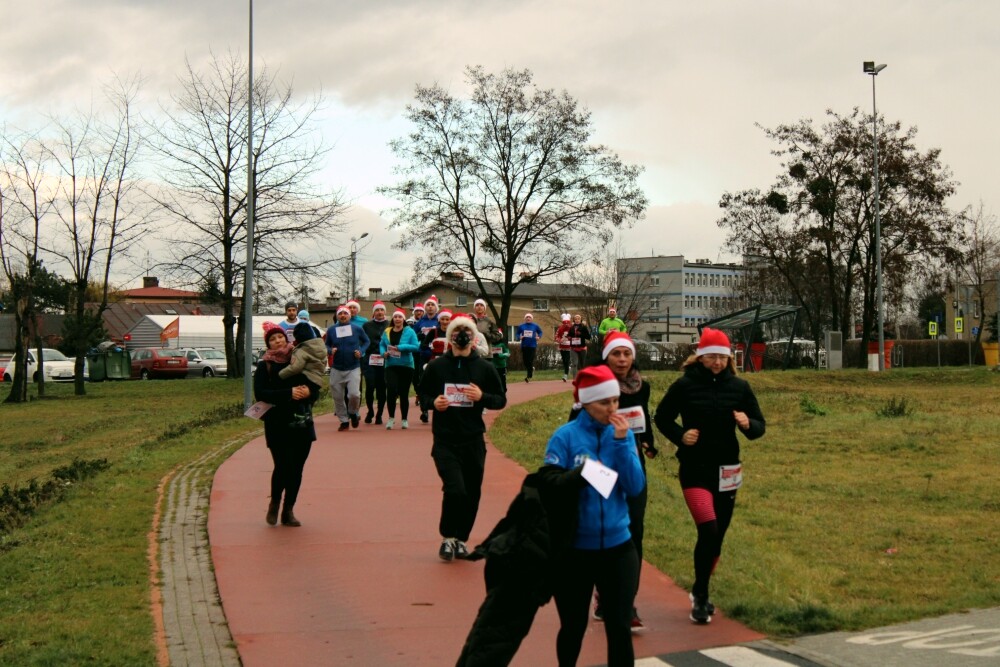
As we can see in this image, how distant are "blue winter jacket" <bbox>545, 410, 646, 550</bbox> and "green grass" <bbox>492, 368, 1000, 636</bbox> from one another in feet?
6.86

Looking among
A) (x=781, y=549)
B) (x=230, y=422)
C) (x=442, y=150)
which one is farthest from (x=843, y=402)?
(x=442, y=150)

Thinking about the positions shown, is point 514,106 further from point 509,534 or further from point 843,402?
point 509,534

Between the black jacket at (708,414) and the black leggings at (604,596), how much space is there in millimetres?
1903

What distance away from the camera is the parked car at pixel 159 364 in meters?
49.9

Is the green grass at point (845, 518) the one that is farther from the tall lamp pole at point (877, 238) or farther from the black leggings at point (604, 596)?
the tall lamp pole at point (877, 238)

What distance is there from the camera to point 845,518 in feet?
36.8

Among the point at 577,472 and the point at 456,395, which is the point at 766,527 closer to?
the point at 456,395

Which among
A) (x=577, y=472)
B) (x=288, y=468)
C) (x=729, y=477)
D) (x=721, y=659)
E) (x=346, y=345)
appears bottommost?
(x=721, y=659)

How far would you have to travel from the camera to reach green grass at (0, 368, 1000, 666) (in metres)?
7.11

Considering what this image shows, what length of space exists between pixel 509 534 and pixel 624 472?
2.37 ft

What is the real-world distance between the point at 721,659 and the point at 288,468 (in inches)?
191

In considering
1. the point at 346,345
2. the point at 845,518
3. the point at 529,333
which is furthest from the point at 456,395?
the point at 529,333

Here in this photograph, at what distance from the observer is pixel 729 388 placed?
7211 millimetres

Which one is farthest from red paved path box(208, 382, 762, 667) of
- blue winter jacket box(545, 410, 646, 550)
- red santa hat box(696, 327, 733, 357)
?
red santa hat box(696, 327, 733, 357)
